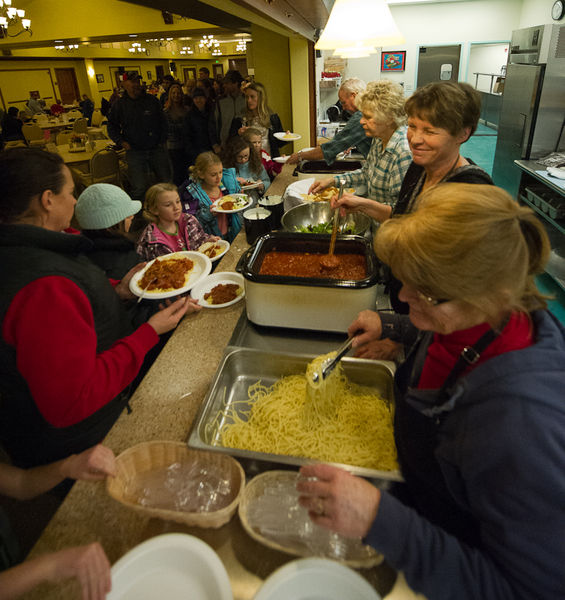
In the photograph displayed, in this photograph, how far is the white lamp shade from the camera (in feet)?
6.33

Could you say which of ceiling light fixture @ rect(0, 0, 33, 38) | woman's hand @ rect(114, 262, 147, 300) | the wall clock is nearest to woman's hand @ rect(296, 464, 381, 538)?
woman's hand @ rect(114, 262, 147, 300)

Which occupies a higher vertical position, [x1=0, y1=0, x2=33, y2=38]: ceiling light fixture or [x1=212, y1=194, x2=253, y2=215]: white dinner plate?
[x1=0, y1=0, x2=33, y2=38]: ceiling light fixture

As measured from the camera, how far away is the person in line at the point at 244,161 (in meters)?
4.00

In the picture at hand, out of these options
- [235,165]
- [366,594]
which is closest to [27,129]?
[235,165]

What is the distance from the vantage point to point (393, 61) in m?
9.98

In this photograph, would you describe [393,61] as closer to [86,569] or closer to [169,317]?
[169,317]

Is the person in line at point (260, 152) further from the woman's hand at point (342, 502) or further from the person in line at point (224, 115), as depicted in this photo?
the woman's hand at point (342, 502)

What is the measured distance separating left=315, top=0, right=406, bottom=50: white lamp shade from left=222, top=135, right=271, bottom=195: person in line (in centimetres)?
202

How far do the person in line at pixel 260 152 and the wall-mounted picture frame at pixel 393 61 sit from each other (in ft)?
23.9

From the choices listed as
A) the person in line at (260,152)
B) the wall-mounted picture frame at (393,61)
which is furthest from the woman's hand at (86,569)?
the wall-mounted picture frame at (393,61)

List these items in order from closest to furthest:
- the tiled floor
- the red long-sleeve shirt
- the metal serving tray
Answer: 1. the red long-sleeve shirt
2. the metal serving tray
3. the tiled floor

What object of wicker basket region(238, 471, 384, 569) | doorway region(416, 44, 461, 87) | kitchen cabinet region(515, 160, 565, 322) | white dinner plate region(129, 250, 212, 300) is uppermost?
doorway region(416, 44, 461, 87)

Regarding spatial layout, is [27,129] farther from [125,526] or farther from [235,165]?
[125,526]

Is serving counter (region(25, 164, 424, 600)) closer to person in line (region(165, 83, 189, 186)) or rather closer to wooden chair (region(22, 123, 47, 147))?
person in line (region(165, 83, 189, 186))
